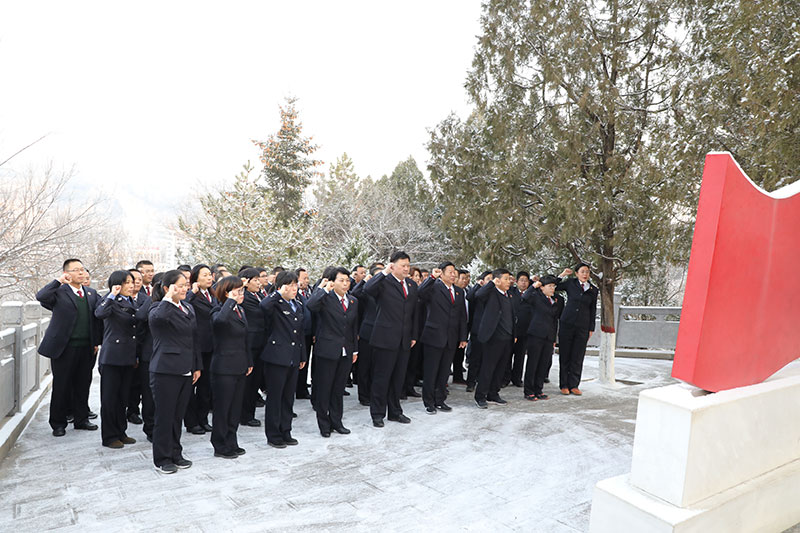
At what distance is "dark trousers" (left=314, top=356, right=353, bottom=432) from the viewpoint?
6.23 metres

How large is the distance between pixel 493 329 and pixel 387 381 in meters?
1.78

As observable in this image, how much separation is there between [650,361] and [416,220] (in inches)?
495

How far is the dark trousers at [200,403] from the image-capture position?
642 centimetres

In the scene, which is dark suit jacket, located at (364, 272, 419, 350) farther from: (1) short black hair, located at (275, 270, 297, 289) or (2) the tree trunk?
(2) the tree trunk

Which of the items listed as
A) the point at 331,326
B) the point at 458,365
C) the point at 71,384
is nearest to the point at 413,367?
the point at 458,365

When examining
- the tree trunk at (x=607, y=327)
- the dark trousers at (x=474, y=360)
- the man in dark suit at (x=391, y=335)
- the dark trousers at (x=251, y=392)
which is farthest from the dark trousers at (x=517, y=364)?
the dark trousers at (x=251, y=392)

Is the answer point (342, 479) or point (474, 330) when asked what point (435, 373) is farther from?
point (342, 479)

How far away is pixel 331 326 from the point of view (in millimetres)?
6332

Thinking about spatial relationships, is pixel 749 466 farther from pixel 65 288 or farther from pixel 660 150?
pixel 65 288

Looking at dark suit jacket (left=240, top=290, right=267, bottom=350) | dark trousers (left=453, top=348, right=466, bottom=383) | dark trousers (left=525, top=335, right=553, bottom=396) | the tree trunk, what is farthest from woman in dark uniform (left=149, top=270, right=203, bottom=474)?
the tree trunk

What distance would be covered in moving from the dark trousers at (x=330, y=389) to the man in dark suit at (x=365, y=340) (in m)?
1.52

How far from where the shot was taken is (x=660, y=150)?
26.0ft

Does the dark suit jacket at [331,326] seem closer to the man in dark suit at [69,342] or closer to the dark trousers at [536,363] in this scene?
the man in dark suit at [69,342]

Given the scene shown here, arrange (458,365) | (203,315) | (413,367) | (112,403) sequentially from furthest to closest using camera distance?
(458,365) < (413,367) < (203,315) < (112,403)
